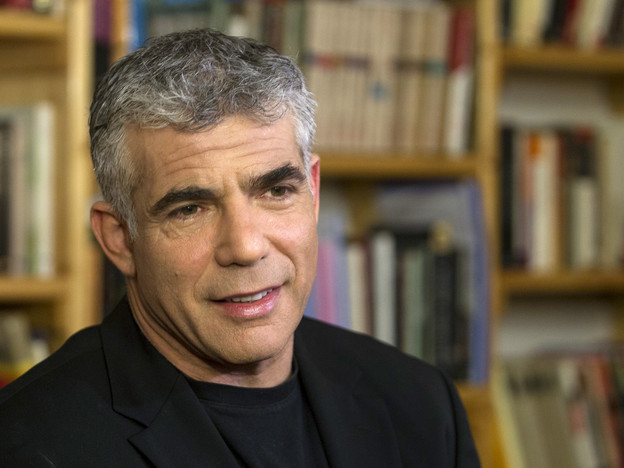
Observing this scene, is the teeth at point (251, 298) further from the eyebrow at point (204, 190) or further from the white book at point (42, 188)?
the white book at point (42, 188)

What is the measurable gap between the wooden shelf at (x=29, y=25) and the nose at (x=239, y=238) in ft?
3.26

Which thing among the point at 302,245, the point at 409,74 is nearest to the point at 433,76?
the point at 409,74

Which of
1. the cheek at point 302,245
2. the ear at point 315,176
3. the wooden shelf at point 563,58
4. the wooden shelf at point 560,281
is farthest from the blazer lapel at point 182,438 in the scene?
the wooden shelf at point 563,58

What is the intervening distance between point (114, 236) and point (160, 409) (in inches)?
10.6

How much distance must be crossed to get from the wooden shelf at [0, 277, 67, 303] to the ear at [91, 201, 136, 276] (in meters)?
0.73

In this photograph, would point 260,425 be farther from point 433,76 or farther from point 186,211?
point 433,76

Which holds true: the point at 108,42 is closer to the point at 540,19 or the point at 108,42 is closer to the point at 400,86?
the point at 400,86

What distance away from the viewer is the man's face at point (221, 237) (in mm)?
1137

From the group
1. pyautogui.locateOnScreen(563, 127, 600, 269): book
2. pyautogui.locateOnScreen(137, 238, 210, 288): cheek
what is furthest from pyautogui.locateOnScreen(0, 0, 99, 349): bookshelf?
pyautogui.locateOnScreen(563, 127, 600, 269): book

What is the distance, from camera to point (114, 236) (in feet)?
4.15

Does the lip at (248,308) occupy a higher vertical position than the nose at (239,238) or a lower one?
lower

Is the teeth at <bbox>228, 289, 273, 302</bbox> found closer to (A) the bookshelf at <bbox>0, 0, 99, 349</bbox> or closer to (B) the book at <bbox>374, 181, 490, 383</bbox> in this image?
(A) the bookshelf at <bbox>0, 0, 99, 349</bbox>

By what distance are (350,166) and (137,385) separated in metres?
1.12

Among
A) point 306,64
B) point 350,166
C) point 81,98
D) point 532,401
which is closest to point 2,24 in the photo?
point 81,98
